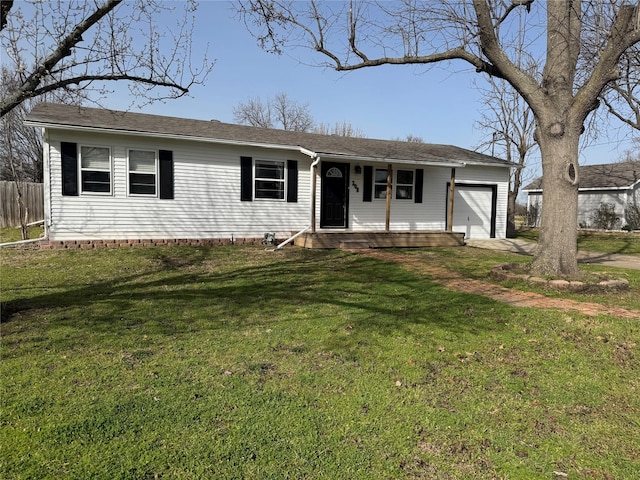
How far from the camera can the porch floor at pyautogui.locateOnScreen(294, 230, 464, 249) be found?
1206 cm

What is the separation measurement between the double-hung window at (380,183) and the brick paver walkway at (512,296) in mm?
5561

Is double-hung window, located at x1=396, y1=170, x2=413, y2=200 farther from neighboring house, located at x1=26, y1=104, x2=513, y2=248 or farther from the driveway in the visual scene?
the driveway

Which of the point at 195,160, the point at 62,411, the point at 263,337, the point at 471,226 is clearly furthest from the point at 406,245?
the point at 62,411

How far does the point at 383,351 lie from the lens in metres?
3.94

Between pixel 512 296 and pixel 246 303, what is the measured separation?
385cm

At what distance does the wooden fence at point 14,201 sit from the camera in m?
16.6

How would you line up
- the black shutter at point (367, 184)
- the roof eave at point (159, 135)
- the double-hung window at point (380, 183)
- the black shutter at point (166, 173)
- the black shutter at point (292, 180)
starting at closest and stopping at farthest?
the roof eave at point (159, 135) → the black shutter at point (166, 173) → the black shutter at point (292, 180) → the black shutter at point (367, 184) → the double-hung window at point (380, 183)

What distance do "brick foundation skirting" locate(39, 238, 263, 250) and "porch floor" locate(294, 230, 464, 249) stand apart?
1771mm

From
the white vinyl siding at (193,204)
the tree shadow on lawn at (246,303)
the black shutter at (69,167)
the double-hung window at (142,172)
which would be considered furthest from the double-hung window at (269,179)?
the tree shadow on lawn at (246,303)

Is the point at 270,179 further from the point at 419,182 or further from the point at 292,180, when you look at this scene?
the point at 419,182


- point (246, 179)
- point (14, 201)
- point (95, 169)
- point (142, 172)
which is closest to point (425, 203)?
point (246, 179)

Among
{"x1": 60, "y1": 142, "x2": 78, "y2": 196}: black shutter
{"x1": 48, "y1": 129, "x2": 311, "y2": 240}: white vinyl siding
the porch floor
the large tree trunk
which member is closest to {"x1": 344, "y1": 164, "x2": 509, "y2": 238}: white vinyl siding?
the porch floor

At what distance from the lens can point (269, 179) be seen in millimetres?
12727

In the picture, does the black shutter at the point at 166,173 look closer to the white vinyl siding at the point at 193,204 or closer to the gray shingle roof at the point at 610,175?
the white vinyl siding at the point at 193,204
